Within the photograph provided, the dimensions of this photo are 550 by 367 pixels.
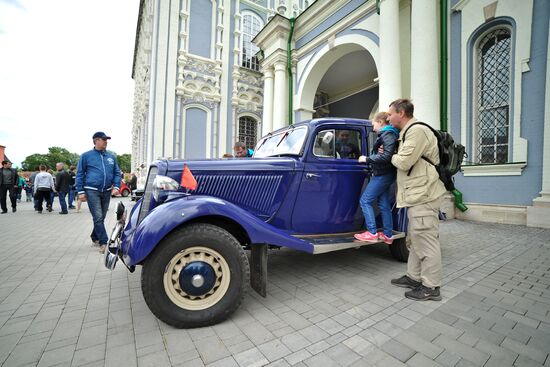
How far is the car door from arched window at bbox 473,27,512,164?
18.0 feet

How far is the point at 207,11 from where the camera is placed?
15188 millimetres

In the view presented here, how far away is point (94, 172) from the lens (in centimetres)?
430

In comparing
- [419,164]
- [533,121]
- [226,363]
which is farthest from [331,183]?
[533,121]

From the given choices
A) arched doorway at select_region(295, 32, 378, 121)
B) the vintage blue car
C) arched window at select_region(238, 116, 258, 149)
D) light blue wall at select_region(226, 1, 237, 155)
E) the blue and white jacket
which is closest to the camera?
the vintage blue car

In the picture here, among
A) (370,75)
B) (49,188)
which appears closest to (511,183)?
(370,75)

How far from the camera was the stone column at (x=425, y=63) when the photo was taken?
688 centimetres

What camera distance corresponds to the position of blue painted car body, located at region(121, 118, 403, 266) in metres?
2.14

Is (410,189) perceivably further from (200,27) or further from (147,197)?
(200,27)

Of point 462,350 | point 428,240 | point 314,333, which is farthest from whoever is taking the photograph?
point 428,240

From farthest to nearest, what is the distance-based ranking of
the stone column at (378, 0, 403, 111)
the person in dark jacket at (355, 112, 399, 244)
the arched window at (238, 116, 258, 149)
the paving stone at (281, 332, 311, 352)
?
the arched window at (238, 116, 258, 149) < the stone column at (378, 0, 403, 111) < the person in dark jacket at (355, 112, 399, 244) < the paving stone at (281, 332, 311, 352)

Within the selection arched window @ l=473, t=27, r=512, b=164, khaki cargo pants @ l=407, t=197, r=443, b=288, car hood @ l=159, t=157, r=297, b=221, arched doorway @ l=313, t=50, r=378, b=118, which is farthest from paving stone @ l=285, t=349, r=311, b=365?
arched doorway @ l=313, t=50, r=378, b=118

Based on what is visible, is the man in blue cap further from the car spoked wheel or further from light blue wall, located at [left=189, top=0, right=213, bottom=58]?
light blue wall, located at [left=189, top=0, right=213, bottom=58]

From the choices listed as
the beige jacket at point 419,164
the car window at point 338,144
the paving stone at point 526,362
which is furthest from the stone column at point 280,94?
the paving stone at point 526,362

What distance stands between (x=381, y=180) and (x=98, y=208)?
176 inches
